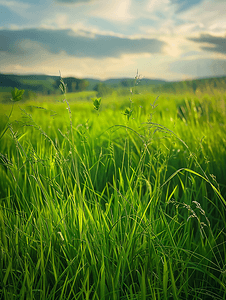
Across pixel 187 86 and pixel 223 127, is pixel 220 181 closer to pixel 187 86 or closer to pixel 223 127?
pixel 223 127

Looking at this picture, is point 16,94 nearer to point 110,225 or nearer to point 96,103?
point 96,103

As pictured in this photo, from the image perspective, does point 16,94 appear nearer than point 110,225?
Yes

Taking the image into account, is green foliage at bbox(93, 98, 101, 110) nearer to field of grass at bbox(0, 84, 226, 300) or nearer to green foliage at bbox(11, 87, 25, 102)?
field of grass at bbox(0, 84, 226, 300)

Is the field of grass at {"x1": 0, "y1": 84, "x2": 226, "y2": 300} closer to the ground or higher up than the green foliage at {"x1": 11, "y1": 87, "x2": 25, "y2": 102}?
closer to the ground

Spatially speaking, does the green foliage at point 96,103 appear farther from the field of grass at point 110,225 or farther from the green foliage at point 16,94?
the green foliage at point 16,94

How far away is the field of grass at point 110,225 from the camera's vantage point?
1062mm

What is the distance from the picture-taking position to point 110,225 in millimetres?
1401

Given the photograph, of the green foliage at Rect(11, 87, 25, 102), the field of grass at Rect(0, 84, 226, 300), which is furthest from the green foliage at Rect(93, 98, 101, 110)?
the green foliage at Rect(11, 87, 25, 102)

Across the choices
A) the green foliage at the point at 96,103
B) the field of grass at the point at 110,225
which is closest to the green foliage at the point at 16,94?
the field of grass at the point at 110,225

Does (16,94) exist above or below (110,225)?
above

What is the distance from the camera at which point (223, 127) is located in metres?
3.03

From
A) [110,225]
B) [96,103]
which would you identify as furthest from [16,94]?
[110,225]

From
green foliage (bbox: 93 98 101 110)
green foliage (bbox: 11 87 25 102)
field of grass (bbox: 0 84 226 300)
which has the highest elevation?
green foliage (bbox: 11 87 25 102)

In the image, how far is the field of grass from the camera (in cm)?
106
